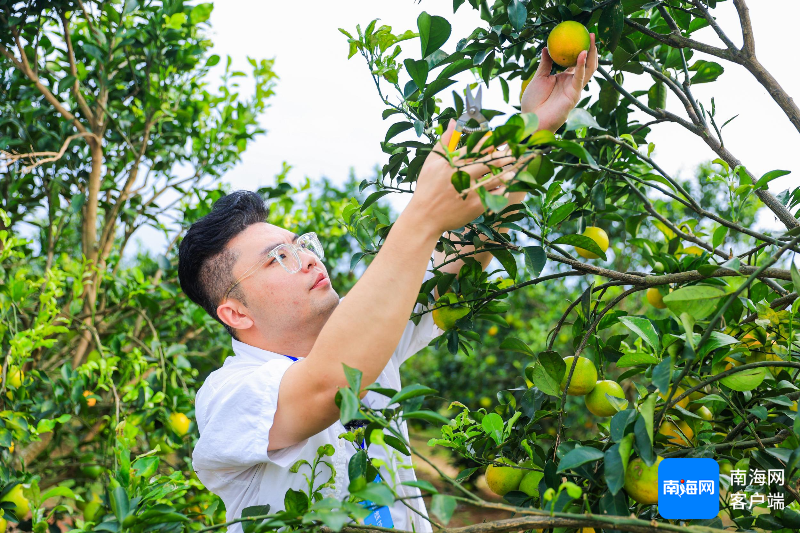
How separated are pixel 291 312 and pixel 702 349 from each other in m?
0.74

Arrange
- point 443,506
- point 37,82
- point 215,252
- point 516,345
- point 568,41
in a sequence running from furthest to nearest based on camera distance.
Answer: point 37,82
point 215,252
point 516,345
point 568,41
point 443,506

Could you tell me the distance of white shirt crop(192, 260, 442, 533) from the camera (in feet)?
2.94

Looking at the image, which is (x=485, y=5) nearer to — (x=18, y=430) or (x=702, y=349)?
(x=702, y=349)

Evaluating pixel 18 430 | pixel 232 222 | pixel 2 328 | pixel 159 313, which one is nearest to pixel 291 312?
pixel 232 222

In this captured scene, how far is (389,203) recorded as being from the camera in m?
4.75

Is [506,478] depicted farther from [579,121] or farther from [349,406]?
[579,121]

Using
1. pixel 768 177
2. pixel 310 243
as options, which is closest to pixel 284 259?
pixel 310 243

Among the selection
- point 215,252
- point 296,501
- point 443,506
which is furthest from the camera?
point 215,252

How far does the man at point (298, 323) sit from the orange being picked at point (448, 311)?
0.08 metres

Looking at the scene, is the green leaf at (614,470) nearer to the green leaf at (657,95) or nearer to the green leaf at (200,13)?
the green leaf at (657,95)

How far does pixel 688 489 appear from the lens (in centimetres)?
74

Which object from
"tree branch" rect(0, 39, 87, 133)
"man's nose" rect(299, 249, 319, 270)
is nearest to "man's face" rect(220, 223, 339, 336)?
"man's nose" rect(299, 249, 319, 270)

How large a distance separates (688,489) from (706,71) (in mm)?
821

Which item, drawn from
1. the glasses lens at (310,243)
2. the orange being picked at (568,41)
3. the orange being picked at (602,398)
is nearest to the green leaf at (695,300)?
the orange being picked at (602,398)
